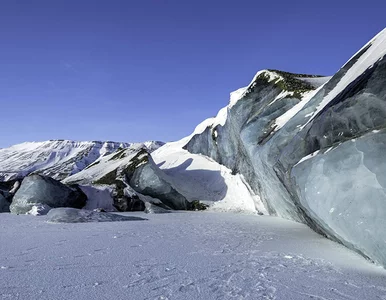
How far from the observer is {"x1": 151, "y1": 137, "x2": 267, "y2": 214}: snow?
1903 centimetres

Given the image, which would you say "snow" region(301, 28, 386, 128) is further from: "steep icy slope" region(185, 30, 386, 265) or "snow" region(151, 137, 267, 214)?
"snow" region(151, 137, 267, 214)

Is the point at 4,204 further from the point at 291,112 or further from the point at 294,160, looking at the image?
the point at 294,160

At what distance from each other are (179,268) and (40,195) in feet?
44.9

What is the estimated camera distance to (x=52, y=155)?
110m

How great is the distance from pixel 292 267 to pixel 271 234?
394 cm

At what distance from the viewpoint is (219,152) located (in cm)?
2398

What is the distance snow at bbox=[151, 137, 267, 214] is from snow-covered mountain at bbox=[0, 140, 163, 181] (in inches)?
2361

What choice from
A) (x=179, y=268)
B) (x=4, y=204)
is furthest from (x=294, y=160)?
(x=4, y=204)

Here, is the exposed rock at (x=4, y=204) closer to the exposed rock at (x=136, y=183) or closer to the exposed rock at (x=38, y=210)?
the exposed rock at (x=38, y=210)

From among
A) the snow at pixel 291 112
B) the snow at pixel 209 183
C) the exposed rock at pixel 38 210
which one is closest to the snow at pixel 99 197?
the exposed rock at pixel 38 210

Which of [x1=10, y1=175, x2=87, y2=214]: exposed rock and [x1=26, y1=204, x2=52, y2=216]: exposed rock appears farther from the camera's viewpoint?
[x1=10, y1=175, x2=87, y2=214]: exposed rock

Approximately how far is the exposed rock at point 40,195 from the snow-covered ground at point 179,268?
852 cm

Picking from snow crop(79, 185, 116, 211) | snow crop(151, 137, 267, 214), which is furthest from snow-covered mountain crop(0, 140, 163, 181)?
snow crop(79, 185, 116, 211)

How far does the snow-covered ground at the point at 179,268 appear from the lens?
4059 mm
